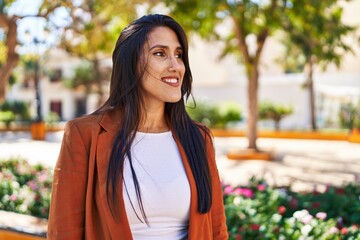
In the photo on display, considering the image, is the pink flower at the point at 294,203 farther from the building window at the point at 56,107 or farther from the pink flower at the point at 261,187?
the building window at the point at 56,107

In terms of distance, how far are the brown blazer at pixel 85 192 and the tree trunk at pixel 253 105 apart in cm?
1301

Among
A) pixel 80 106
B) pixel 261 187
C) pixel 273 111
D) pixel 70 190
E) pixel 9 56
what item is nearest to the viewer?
pixel 70 190

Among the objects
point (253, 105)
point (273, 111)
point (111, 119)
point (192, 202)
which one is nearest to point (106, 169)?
point (111, 119)

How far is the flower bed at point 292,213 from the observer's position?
4055 millimetres

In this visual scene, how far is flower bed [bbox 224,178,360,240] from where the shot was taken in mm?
4055

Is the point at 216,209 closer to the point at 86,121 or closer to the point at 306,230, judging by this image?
the point at 86,121

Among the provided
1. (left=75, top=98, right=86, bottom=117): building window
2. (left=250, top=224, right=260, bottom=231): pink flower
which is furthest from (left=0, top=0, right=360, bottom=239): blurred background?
(left=75, top=98, right=86, bottom=117): building window

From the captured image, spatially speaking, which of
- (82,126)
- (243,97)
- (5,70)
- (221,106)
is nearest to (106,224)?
(82,126)

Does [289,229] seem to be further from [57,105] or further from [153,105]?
[57,105]

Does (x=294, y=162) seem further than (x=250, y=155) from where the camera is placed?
No

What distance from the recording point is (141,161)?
197 cm

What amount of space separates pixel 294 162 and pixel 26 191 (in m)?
8.62

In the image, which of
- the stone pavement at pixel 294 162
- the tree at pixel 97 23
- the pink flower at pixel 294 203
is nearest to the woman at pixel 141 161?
the pink flower at pixel 294 203

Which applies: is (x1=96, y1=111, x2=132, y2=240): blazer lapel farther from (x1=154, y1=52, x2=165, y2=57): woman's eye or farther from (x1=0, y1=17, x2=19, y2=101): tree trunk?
(x1=0, y1=17, x2=19, y2=101): tree trunk
